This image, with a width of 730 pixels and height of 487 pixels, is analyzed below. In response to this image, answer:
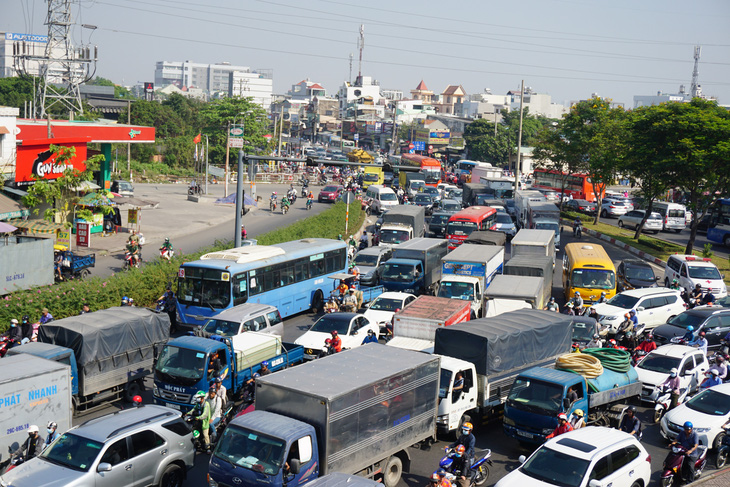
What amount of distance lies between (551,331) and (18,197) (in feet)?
85.1

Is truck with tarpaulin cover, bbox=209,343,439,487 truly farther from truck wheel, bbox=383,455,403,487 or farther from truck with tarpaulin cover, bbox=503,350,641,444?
truck with tarpaulin cover, bbox=503,350,641,444

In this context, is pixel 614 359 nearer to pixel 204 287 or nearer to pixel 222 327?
pixel 222 327

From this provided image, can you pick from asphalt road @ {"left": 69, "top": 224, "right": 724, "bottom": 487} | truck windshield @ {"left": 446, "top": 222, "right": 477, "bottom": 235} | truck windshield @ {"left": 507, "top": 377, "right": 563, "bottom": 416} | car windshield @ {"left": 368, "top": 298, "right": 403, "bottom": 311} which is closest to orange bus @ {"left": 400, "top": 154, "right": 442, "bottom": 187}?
truck windshield @ {"left": 446, "top": 222, "right": 477, "bottom": 235}

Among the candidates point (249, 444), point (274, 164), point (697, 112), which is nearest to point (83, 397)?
point (249, 444)

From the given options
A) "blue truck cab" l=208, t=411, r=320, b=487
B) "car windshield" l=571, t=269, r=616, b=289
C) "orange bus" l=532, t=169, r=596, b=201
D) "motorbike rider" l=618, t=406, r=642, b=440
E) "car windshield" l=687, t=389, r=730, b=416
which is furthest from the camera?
"orange bus" l=532, t=169, r=596, b=201

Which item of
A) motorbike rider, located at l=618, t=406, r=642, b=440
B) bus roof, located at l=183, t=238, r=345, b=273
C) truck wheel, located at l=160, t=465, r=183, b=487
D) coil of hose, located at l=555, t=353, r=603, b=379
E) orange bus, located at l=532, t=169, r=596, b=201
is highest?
orange bus, located at l=532, t=169, r=596, b=201

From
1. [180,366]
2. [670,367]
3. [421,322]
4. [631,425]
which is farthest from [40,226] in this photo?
[631,425]

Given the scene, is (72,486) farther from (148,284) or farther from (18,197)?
(18,197)

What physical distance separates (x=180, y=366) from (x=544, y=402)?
7.75 meters

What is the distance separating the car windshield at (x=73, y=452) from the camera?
10688 millimetres

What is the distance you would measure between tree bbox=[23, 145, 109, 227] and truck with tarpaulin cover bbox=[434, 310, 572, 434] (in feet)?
69.1

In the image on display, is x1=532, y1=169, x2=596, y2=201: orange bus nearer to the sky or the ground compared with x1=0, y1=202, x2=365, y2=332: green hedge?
nearer to the sky

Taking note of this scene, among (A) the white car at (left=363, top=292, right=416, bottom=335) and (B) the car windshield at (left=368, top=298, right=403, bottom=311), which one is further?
(B) the car windshield at (left=368, top=298, right=403, bottom=311)

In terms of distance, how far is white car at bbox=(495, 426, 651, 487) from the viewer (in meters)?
11.0
